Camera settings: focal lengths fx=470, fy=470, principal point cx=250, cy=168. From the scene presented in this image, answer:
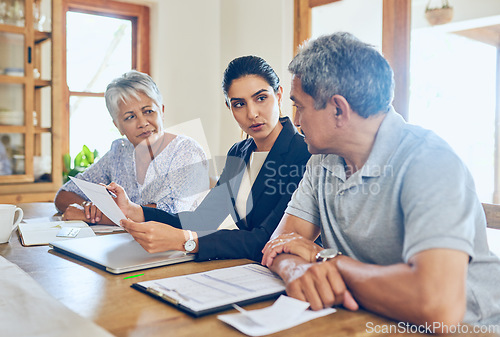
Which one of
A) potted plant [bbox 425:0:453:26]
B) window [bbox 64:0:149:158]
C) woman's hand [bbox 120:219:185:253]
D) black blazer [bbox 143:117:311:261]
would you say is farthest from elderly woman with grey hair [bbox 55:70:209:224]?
window [bbox 64:0:149:158]

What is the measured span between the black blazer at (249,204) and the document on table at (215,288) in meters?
0.16

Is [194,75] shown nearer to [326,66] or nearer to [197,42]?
[197,42]

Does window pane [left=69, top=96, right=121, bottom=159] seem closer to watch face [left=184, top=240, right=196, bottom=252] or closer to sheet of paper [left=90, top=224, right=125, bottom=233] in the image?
sheet of paper [left=90, top=224, right=125, bottom=233]

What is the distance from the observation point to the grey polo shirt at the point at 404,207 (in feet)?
2.84

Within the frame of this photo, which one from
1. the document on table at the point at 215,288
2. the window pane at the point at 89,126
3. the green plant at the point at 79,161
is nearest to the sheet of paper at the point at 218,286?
the document on table at the point at 215,288

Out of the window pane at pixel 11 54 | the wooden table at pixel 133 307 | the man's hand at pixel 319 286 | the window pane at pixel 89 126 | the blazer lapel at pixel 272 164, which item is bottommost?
the wooden table at pixel 133 307

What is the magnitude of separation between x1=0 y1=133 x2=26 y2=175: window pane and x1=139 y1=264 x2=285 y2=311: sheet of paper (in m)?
2.40

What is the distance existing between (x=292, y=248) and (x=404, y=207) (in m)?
0.27

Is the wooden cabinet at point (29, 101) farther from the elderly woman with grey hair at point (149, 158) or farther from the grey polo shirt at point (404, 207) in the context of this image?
the grey polo shirt at point (404, 207)

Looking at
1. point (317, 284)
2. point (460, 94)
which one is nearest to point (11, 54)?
point (460, 94)

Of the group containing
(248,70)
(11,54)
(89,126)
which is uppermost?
(11,54)

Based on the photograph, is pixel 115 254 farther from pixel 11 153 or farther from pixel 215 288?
pixel 11 153

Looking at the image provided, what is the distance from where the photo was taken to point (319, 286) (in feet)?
2.84

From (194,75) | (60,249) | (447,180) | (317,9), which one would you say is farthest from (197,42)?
(447,180)
